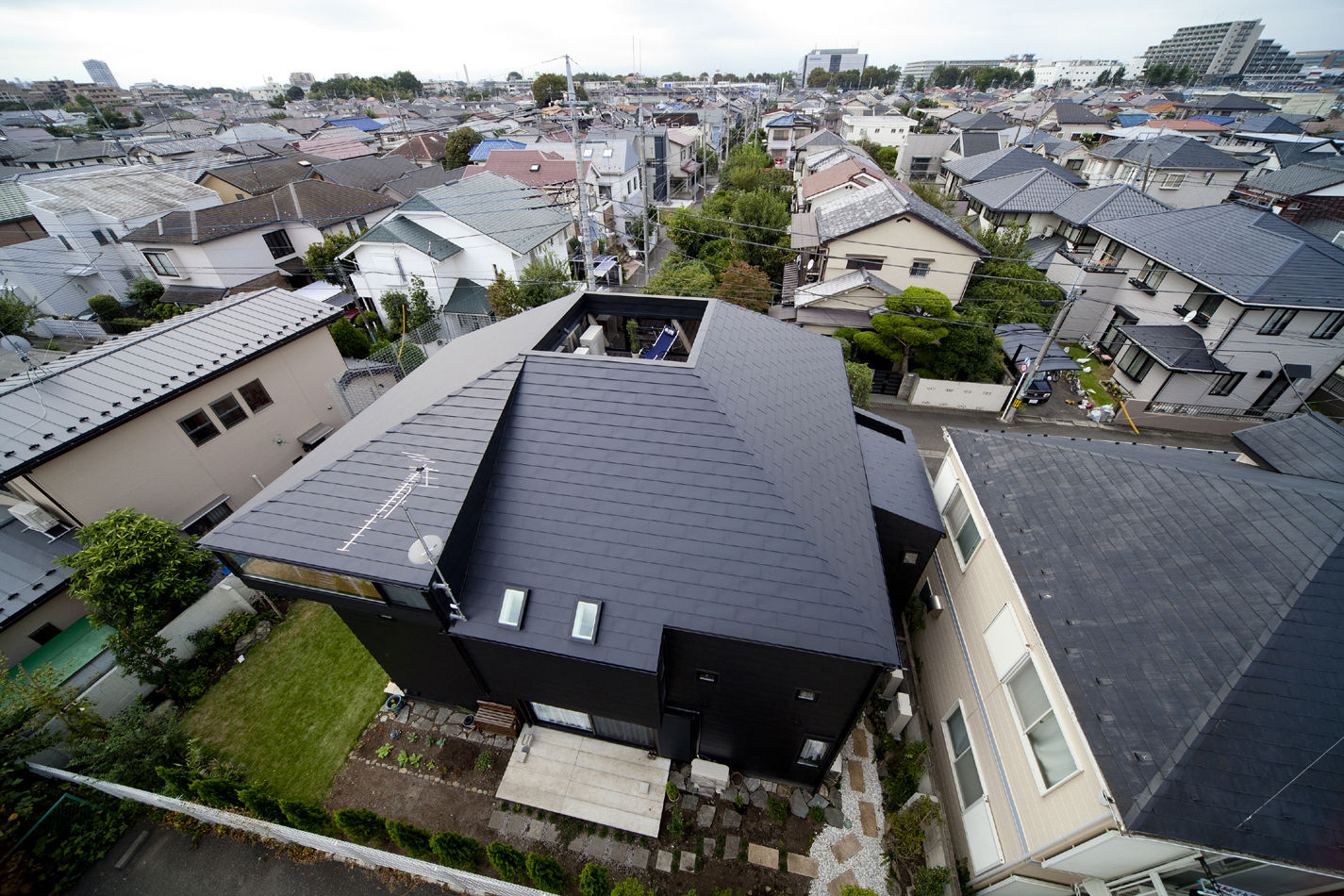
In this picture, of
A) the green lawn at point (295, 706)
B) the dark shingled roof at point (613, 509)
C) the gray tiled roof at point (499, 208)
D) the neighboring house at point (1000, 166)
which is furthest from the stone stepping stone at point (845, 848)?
the neighboring house at point (1000, 166)

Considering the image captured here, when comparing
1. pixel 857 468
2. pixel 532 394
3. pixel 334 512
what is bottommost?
pixel 857 468

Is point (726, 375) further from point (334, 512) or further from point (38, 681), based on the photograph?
point (38, 681)

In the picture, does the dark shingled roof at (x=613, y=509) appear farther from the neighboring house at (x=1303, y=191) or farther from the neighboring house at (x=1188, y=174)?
the neighboring house at (x=1303, y=191)

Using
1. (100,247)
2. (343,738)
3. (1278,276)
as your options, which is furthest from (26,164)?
(1278,276)

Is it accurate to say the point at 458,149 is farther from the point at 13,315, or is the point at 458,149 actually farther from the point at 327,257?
the point at 13,315

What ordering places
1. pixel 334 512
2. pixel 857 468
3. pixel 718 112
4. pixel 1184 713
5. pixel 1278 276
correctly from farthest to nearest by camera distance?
pixel 718 112 → pixel 1278 276 → pixel 857 468 → pixel 334 512 → pixel 1184 713

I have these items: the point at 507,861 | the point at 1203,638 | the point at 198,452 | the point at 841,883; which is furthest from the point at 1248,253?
the point at 198,452

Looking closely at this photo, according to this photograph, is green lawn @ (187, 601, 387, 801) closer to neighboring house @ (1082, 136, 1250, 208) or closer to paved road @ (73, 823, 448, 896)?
paved road @ (73, 823, 448, 896)
